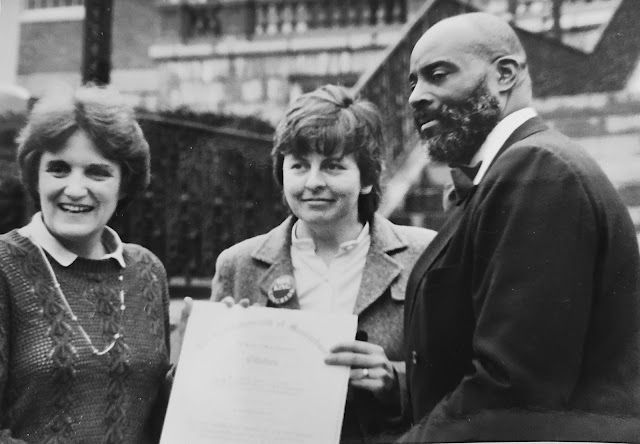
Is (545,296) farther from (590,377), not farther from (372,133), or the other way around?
(372,133)

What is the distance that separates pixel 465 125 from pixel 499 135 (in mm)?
63

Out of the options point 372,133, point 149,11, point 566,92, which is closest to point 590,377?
point 372,133

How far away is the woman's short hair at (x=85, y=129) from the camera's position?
1.17 meters

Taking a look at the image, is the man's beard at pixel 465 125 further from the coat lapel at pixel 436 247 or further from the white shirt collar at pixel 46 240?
the white shirt collar at pixel 46 240

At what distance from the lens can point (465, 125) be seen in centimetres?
113

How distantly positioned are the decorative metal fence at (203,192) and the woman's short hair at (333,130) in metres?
0.11

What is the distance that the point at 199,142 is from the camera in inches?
57.0

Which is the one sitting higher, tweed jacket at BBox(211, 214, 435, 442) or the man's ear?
the man's ear

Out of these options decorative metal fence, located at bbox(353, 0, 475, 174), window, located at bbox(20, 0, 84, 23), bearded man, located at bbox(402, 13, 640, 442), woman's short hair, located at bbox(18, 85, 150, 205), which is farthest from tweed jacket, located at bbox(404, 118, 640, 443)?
window, located at bbox(20, 0, 84, 23)

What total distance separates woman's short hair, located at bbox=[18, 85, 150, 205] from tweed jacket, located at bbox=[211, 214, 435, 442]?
26 centimetres

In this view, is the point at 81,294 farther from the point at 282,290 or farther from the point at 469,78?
the point at 469,78

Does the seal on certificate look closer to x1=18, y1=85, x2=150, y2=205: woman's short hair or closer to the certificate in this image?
the certificate

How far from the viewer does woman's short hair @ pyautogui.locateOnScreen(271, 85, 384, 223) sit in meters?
1.23

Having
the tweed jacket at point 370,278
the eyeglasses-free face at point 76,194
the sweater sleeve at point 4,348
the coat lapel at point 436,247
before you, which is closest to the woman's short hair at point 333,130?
the tweed jacket at point 370,278
